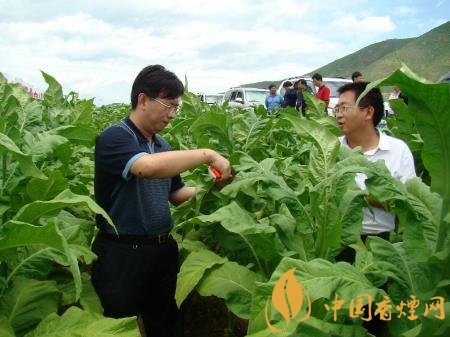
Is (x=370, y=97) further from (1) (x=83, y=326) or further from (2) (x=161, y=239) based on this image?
(1) (x=83, y=326)

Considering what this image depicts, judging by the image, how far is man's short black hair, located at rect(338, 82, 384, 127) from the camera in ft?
10.9

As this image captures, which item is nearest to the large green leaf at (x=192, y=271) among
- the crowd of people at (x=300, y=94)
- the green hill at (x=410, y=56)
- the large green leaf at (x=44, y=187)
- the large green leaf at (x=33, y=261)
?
the large green leaf at (x=33, y=261)

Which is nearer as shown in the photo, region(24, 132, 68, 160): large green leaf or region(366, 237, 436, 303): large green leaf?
region(366, 237, 436, 303): large green leaf

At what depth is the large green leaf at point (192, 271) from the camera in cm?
248

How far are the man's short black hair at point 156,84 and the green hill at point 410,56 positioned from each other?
3495cm

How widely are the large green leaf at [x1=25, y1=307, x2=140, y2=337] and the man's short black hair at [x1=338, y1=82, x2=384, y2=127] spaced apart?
6.67 feet

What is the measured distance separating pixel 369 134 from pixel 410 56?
1976 inches

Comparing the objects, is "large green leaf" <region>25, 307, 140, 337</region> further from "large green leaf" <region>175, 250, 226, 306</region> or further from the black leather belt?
the black leather belt

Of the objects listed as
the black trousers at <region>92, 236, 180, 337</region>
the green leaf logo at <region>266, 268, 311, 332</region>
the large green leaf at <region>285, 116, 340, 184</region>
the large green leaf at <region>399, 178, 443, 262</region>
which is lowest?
the black trousers at <region>92, 236, 180, 337</region>

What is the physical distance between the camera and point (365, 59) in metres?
120

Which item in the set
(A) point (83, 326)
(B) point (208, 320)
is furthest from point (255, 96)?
(A) point (83, 326)

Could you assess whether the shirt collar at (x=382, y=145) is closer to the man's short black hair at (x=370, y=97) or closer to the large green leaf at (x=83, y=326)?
the man's short black hair at (x=370, y=97)

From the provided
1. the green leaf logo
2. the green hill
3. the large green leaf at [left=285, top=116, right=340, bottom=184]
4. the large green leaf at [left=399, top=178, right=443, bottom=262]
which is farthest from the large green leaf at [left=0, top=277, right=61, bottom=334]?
the green hill

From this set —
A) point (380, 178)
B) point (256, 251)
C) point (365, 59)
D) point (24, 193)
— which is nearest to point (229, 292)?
point (256, 251)
